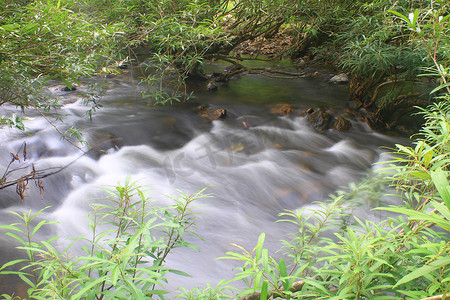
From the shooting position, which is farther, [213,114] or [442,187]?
[213,114]

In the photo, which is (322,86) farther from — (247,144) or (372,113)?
(247,144)

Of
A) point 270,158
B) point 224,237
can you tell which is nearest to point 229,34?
point 270,158

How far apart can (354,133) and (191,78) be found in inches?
165

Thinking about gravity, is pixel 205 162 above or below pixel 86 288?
below

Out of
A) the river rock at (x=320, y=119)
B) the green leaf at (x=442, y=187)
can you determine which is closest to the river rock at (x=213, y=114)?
the river rock at (x=320, y=119)

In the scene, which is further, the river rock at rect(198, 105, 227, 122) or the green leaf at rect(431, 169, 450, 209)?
the river rock at rect(198, 105, 227, 122)

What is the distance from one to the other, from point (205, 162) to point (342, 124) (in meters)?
2.99

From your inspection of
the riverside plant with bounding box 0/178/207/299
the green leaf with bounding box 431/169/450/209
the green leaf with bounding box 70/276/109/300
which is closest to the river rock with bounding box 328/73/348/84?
the riverside plant with bounding box 0/178/207/299

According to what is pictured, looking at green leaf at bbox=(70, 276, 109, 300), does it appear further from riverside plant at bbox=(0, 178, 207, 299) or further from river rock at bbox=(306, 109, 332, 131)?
river rock at bbox=(306, 109, 332, 131)

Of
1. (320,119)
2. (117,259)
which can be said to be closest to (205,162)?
(320,119)

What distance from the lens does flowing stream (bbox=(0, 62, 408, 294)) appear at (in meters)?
3.36

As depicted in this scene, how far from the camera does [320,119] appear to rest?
19.6 feet

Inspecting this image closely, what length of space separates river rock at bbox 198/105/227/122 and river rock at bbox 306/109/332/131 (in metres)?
1.77

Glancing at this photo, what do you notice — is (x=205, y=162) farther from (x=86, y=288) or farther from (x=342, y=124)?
→ (x=86, y=288)
